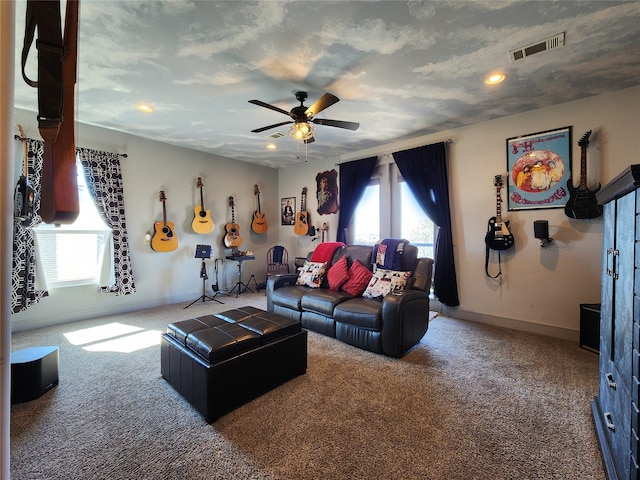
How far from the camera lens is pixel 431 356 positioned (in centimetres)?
276

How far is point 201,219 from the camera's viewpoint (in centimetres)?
498

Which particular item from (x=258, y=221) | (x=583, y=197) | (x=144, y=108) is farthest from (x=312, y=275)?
(x=583, y=197)

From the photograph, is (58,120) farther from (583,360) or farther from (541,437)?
(583,360)

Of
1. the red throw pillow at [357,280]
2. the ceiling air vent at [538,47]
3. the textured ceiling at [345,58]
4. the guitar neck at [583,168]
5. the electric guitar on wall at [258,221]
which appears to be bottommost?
the red throw pillow at [357,280]

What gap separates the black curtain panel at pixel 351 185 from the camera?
4863mm

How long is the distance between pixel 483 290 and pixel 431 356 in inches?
61.4

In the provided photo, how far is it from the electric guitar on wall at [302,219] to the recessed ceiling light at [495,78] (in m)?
3.74

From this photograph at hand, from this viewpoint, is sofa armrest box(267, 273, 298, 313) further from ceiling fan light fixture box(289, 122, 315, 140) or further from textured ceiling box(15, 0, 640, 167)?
textured ceiling box(15, 0, 640, 167)

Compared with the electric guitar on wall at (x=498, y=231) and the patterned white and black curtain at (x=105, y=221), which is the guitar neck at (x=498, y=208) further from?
the patterned white and black curtain at (x=105, y=221)

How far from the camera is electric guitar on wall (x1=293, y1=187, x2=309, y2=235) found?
5.76 meters

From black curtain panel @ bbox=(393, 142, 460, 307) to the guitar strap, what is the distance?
4.13m

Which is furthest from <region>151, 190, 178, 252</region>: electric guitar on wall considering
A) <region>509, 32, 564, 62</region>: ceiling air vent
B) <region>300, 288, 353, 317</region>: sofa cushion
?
<region>509, 32, 564, 62</region>: ceiling air vent

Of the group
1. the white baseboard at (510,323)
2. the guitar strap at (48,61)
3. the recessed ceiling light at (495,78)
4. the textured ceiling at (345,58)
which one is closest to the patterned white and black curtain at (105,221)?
the textured ceiling at (345,58)

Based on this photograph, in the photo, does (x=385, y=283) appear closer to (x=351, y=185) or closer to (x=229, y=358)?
(x=229, y=358)
